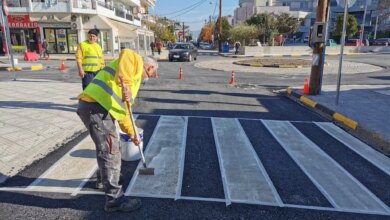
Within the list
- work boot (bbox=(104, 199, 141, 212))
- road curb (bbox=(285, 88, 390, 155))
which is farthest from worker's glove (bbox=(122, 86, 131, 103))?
road curb (bbox=(285, 88, 390, 155))

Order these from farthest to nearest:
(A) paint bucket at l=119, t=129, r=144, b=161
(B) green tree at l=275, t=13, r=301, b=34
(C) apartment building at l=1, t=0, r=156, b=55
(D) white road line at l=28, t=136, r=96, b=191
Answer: (B) green tree at l=275, t=13, r=301, b=34
(C) apartment building at l=1, t=0, r=156, b=55
(A) paint bucket at l=119, t=129, r=144, b=161
(D) white road line at l=28, t=136, r=96, b=191

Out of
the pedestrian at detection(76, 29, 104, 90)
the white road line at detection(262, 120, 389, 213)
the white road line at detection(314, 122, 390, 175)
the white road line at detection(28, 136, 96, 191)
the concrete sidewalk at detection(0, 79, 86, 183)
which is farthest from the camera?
the pedestrian at detection(76, 29, 104, 90)

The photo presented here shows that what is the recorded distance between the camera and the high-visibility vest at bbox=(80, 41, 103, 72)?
266 inches

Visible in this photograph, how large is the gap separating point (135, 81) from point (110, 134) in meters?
0.66

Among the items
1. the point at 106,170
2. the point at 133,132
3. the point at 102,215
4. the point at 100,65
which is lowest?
the point at 102,215

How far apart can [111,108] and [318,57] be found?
8.72m

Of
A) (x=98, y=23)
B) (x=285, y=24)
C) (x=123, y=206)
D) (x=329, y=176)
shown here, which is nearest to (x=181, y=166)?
(x=123, y=206)

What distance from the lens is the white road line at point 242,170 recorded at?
379 cm

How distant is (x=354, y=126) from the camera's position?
22.5 ft

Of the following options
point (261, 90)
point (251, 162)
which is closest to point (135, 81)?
point (251, 162)

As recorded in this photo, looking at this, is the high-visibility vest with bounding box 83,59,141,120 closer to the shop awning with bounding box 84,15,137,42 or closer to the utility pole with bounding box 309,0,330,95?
the utility pole with bounding box 309,0,330,95

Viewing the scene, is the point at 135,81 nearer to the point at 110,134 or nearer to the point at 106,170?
the point at 110,134

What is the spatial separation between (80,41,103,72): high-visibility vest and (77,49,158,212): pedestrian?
3.85m

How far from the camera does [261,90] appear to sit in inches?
480
